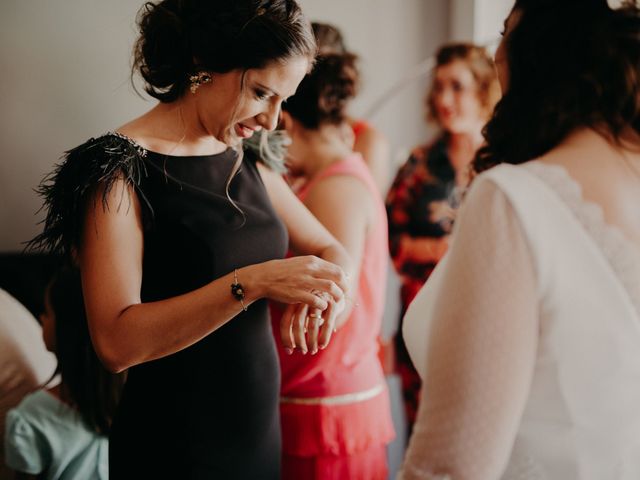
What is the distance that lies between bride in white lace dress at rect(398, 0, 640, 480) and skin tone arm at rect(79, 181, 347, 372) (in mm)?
254

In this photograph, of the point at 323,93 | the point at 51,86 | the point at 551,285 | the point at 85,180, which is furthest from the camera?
the point at 323,93

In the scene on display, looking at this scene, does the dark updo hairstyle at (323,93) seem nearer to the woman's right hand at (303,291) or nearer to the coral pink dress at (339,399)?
the coral pink dress at (339,399)

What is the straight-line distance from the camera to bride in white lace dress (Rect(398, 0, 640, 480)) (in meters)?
0.62

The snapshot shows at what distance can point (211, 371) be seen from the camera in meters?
1.03

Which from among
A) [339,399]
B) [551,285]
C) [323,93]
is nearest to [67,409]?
[339,399]

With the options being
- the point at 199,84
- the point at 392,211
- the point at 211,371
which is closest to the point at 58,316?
the point at 211,371

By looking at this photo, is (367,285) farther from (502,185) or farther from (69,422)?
(502,185)

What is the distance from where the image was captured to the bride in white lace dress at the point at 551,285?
0.62 metres

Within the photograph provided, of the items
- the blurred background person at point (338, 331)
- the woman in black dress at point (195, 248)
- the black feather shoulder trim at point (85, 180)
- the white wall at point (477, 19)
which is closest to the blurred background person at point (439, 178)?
the white wall at point (477, 19)

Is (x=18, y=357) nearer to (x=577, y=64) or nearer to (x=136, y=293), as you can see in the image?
(x=136, y=293)

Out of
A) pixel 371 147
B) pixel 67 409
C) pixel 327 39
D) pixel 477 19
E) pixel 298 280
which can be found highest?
pixel 327 39

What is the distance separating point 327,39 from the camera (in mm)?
1412

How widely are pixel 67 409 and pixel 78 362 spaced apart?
0.09 metres

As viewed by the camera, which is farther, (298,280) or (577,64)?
(298,280)
